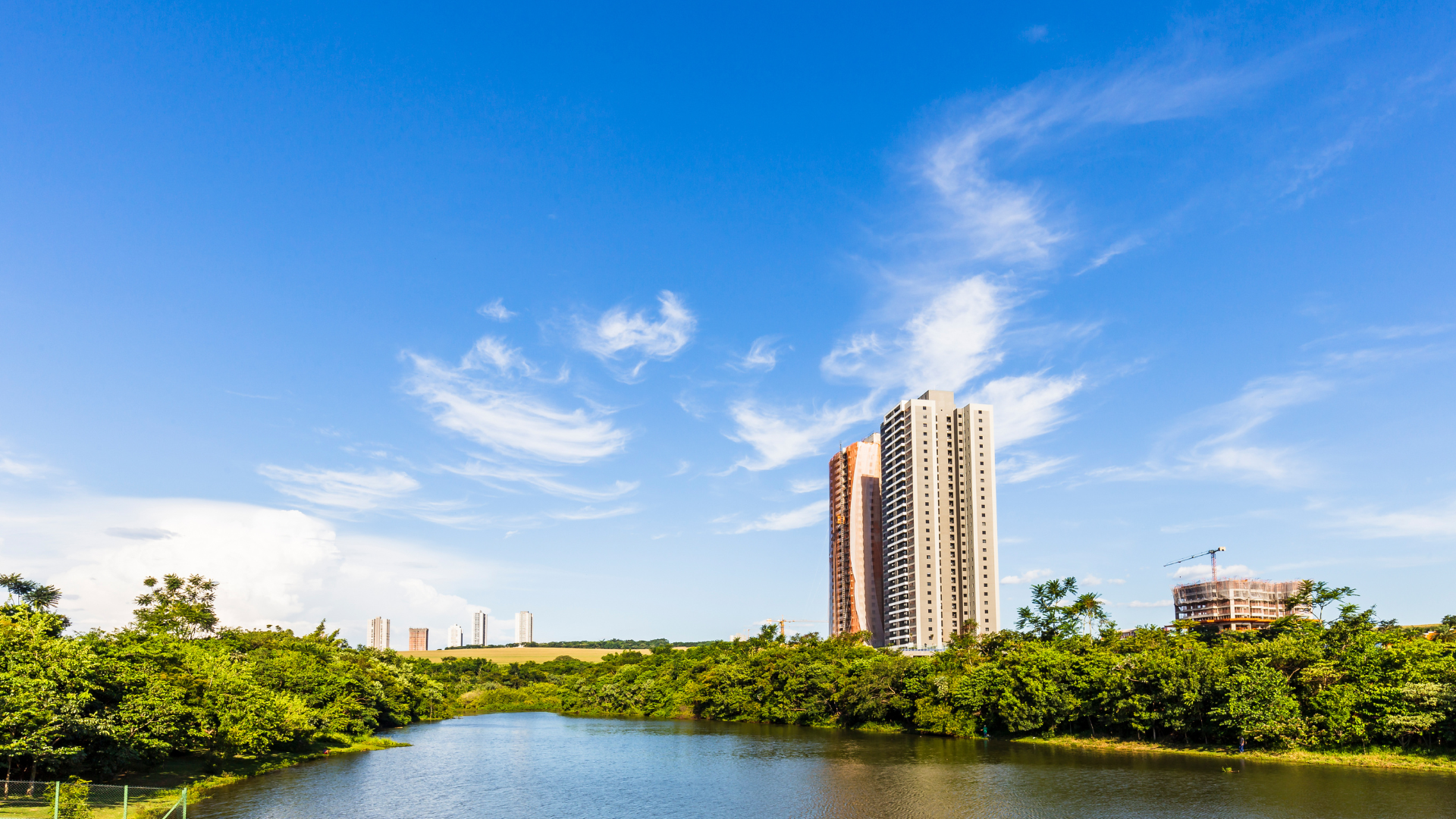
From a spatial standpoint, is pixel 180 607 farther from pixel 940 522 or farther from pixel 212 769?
pixel 940 522

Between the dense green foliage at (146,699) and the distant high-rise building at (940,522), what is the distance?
392ft

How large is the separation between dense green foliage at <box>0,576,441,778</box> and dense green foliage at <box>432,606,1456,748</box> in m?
54.4

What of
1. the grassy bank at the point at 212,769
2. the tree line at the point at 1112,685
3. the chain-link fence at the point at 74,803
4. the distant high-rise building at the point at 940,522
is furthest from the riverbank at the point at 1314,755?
the distant high-rise building at the point at 940,522

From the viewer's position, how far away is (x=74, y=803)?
1254 inches

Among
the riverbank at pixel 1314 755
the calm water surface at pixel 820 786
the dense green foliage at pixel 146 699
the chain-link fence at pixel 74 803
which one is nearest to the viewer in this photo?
the chain-link fence at pixel 74 803

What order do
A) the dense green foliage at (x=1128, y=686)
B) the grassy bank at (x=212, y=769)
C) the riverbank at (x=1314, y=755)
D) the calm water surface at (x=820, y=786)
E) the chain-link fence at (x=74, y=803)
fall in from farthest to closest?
the dense green foliage at (x=1128, y=686)
the riverbank at (x=1314, y=755)
the grassy bank at (x=212, y=769)
the calm water surface at (x=820, y=786)
the chain-link fence at (x=74, y=803)

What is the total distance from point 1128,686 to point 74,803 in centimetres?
7159

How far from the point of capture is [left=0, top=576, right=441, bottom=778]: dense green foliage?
3781cm

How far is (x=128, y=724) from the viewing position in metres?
42.9

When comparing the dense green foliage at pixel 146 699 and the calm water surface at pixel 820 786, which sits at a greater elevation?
the dense green foliage at pixel 146 699

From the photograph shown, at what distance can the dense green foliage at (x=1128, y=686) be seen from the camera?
198 feet

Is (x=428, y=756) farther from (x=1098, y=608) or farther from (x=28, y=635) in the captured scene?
(x=1098, y=608)

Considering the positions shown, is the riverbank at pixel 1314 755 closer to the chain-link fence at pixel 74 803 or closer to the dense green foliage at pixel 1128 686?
the dense green foliage at pixel 1128 686

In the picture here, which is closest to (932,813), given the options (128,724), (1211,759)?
(1211,759)
